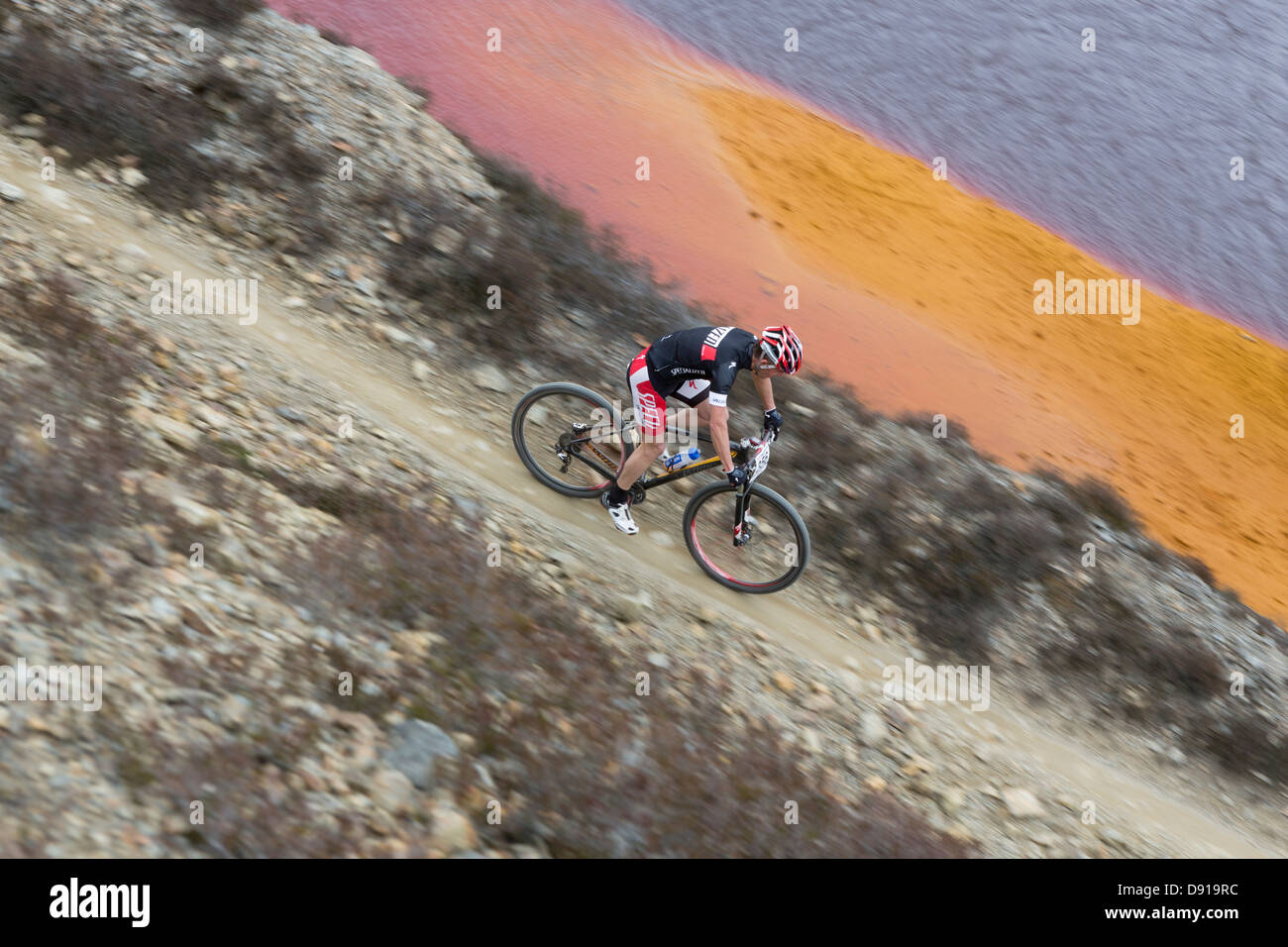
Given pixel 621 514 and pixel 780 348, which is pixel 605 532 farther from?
pixel 780 348

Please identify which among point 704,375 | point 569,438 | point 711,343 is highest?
point 711,343

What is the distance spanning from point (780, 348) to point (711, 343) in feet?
2.06

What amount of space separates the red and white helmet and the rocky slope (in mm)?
2712

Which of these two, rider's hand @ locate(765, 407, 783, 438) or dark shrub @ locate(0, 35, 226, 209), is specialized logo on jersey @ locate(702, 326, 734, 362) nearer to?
rider's hand @ locate(765, 407, 783, 438)

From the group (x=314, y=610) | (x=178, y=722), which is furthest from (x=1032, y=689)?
(x=178, y=722)

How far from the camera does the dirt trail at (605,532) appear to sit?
29.7ft

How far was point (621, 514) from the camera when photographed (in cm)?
909

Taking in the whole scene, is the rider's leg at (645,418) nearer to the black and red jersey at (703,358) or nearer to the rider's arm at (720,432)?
the black and red jersey at (703,358)

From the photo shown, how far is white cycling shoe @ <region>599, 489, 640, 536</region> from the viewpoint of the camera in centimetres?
906

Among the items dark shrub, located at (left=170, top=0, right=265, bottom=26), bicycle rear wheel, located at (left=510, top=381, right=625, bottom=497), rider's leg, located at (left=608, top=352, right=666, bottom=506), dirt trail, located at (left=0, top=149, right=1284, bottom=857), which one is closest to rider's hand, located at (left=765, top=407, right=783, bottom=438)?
rider's leg, located at (left=608, top=352, right=666, bottom=506)

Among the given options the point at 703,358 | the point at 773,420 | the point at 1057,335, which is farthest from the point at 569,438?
the point at 1057,335

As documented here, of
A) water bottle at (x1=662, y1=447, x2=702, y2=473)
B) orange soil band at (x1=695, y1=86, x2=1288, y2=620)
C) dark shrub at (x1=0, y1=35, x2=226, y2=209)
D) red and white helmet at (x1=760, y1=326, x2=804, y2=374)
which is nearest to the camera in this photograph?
red and white helmet at (x1=760, y1=326, x2=804, y2=374)
